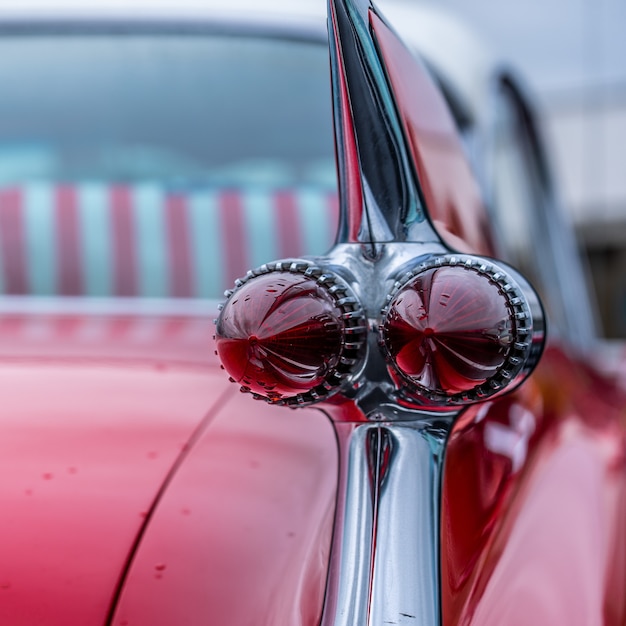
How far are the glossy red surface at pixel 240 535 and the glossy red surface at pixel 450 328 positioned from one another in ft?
0.86

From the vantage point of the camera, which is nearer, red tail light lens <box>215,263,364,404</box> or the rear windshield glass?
red tail light lens <box>215,263,364,404</box>

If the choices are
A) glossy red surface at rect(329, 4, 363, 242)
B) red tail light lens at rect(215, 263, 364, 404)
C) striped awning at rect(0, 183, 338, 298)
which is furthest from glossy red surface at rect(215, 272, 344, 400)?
striped awning at rect(0, 183, 338, 298)

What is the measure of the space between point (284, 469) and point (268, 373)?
30 cm

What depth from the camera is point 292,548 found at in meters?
0.90

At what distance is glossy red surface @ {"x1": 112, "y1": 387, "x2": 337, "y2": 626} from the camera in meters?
0.82

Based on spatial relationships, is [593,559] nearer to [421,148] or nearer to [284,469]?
[284,469]

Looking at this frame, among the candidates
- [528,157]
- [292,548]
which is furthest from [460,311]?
[528,157]

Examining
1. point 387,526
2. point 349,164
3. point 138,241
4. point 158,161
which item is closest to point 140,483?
point 387,526

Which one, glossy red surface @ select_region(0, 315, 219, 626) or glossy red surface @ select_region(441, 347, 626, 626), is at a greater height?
glossy red surface @ select_region(0, 315, 219, 626)

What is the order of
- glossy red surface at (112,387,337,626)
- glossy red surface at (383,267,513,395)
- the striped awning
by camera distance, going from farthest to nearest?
the striped awning → glossy red surface at (112,387,337,626) → glossy red surface at (383,267,513,395)

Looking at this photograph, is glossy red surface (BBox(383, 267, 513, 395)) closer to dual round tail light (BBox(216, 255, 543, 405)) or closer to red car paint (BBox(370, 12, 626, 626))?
dual round tail light (BBox(216, 255, 543, 405))

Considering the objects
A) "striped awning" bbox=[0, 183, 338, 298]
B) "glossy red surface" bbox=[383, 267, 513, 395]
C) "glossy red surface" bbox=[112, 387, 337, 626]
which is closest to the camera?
"glossy red surface" bbox=[383, 267, 513, 395]

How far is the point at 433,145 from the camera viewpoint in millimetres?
914

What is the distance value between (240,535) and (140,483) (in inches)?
5.1
